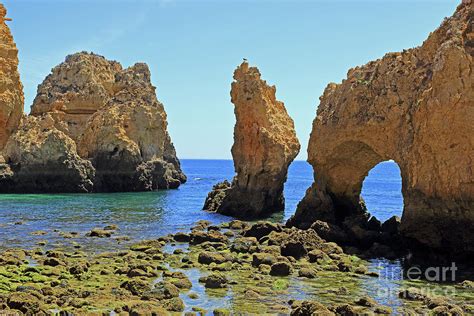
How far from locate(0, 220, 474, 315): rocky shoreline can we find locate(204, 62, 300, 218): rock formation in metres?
15.9

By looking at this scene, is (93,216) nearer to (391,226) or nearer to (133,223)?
(133,223)

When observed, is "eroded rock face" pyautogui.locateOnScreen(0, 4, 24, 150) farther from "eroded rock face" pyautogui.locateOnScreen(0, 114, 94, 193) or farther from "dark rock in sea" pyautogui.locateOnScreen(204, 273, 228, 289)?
"eroded rock face" pyautogui.locateOnScreen(0, 114, 94, 193)

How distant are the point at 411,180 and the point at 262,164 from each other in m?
19.4

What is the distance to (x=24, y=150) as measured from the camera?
213ft

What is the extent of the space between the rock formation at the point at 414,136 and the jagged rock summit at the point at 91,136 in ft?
119

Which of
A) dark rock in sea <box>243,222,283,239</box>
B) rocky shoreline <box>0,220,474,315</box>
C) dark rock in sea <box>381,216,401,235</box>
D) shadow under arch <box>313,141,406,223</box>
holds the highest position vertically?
shadow under arch <box>313,141,406,223</box>

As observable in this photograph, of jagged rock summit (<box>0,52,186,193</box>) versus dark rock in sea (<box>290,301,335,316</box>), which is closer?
dark rock in sea (<box>290,301,335,316</box>)

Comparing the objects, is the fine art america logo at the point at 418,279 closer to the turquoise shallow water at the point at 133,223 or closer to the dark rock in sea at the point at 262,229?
the turquoise shallow water at the point at 133,223

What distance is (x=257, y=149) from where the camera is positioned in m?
45.3

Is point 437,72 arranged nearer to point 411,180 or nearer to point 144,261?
point 411,180

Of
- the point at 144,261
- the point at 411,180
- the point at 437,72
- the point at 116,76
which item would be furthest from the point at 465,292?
the point at 116,76

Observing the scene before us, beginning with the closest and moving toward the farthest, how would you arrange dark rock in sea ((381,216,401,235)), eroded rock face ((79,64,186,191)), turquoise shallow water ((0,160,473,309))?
turquoise shallow water ((0,160,473,309)) → dark rock in sea ((381,216,401,235)) → eroded rock face ((79,64,186,191))

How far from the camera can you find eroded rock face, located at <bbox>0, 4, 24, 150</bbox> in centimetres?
786

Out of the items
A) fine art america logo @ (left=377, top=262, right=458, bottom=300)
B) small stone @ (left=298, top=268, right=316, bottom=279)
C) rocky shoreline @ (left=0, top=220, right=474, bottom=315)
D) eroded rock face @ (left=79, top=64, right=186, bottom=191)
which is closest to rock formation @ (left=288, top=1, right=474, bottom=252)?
fine art america logo @ (left=377, top=262, right=458, bottom=300)
